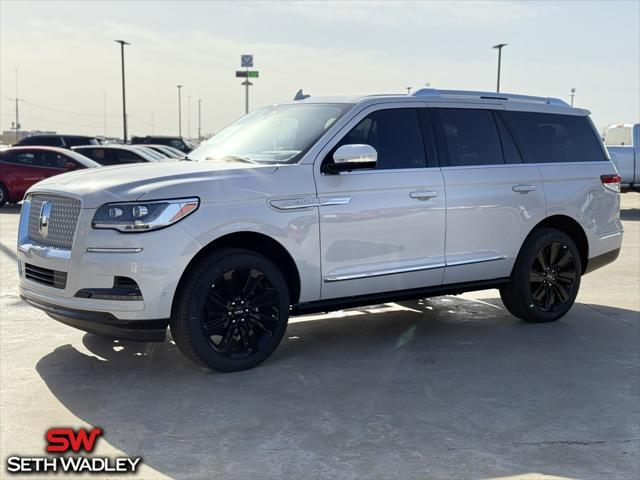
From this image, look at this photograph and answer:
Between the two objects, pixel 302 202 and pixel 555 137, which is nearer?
pixel 302 202

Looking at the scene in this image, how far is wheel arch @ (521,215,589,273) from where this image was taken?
6641mm

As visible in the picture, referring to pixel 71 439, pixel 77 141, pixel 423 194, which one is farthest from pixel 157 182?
pixel 77 141

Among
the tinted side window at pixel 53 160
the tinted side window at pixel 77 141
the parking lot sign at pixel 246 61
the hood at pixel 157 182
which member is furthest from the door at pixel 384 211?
the parking lot sign at pixel 246 61

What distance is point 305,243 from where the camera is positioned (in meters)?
5.08

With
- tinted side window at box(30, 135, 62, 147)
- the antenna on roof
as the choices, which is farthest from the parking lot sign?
the antenna on roof

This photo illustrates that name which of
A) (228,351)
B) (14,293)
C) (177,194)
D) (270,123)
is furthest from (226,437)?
(14,293)

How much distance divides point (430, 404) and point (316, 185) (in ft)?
5.66

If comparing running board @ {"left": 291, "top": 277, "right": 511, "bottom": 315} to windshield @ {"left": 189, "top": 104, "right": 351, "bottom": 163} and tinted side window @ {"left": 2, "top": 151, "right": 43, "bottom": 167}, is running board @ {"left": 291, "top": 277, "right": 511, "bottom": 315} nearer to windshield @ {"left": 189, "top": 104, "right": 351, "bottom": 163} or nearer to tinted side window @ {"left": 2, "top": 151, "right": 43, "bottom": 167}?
windshield @ {"left": 189, "top": 104, "right": 351, "bottom": 163}

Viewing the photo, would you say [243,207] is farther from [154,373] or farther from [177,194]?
[154,373]

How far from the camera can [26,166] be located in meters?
17.6

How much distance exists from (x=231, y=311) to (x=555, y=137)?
3.69 metres

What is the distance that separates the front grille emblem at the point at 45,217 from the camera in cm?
487

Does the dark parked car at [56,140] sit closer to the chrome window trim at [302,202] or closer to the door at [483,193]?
the door at [483,193]

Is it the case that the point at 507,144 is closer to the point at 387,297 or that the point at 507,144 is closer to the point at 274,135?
the point at 387,297
